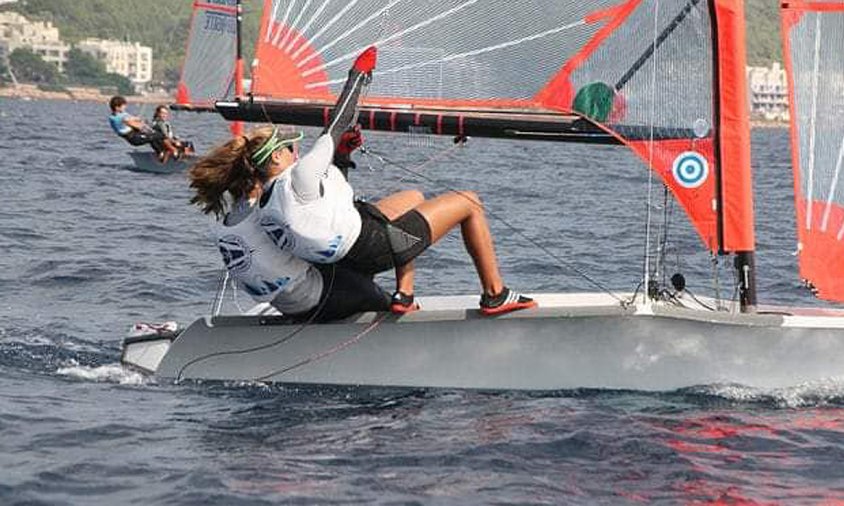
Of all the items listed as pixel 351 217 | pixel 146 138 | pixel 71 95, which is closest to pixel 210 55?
pixel 146 138

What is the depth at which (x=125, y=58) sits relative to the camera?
146m

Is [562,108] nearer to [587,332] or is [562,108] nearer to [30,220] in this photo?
[587,332]

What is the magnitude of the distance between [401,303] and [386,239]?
1.18ft

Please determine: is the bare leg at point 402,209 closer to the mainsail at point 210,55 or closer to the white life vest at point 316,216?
the white life vest at point 316,216

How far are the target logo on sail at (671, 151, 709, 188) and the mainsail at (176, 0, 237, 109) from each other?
21.2m

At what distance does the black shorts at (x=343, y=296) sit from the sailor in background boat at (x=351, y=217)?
53 millimetres

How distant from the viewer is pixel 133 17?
170500 mm

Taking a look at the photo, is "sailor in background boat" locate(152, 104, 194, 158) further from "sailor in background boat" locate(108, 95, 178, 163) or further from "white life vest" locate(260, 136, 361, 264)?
"white life vest" locate(260, 136, 361, 264)

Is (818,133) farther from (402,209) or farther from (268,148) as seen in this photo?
(268,148)

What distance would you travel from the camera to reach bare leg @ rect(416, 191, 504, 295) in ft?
22.9

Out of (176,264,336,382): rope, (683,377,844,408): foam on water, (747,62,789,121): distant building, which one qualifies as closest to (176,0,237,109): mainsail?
(176,264,336,382): rope

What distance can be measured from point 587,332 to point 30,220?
9.43 m

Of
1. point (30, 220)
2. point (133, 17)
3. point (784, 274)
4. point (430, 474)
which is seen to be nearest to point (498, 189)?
point (30, 220)

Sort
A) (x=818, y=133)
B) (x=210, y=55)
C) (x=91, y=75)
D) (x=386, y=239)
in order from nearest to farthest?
1. (x=386, y=239)
2. (x=818, y=133)
3. (x=210, y=55)
4. (x=91, y=75)
